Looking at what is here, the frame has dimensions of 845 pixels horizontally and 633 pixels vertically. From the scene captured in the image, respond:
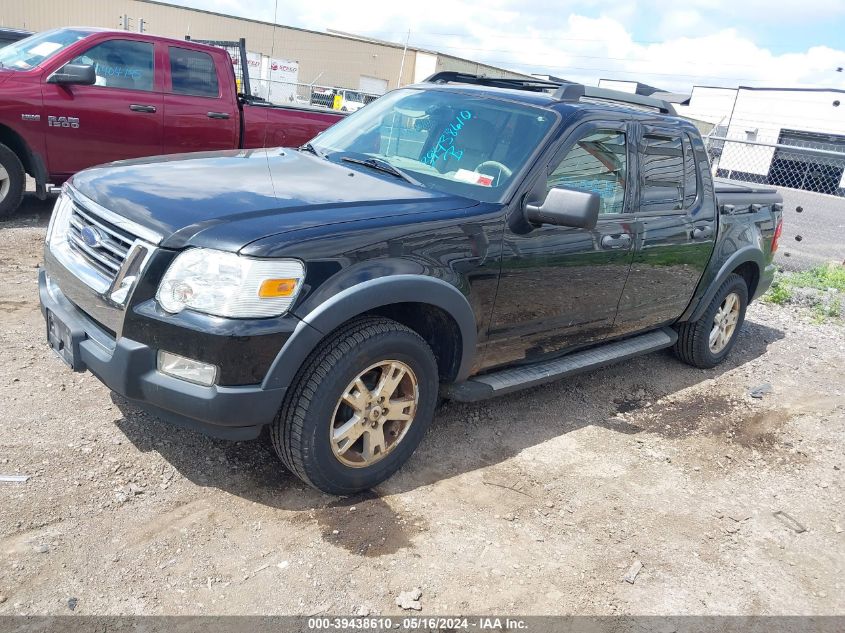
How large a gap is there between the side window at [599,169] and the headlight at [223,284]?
167 centimetres

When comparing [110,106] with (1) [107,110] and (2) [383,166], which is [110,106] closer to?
(1) [107,110]

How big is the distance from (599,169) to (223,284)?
237cm

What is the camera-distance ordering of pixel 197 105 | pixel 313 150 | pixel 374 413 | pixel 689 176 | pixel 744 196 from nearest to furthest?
pixel 374 413, pixel 313 150, pixel 689 176, pixel 744 196, pixel 197 105

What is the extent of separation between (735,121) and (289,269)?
40107 millimetres

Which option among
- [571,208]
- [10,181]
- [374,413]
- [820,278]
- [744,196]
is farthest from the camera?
[820,278]

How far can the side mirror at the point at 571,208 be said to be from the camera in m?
3.32

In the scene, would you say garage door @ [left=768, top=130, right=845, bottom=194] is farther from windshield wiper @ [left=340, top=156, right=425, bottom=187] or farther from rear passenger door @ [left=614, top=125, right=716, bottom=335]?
windshield wiper @ [left=340, top=156, right=425, bottom=187]

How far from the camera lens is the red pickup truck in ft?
22.0

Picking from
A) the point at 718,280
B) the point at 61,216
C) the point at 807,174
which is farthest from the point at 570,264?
the point at 807,174

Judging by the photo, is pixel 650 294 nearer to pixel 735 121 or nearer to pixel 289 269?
pixel 289 269

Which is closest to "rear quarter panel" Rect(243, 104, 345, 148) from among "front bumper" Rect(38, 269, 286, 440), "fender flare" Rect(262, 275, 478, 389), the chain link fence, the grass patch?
the chain link fence

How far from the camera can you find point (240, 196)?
3.07m

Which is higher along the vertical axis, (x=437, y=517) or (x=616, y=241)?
(x=616, y=241)

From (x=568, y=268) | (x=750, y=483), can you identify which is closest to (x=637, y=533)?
(x=750, y=483)
